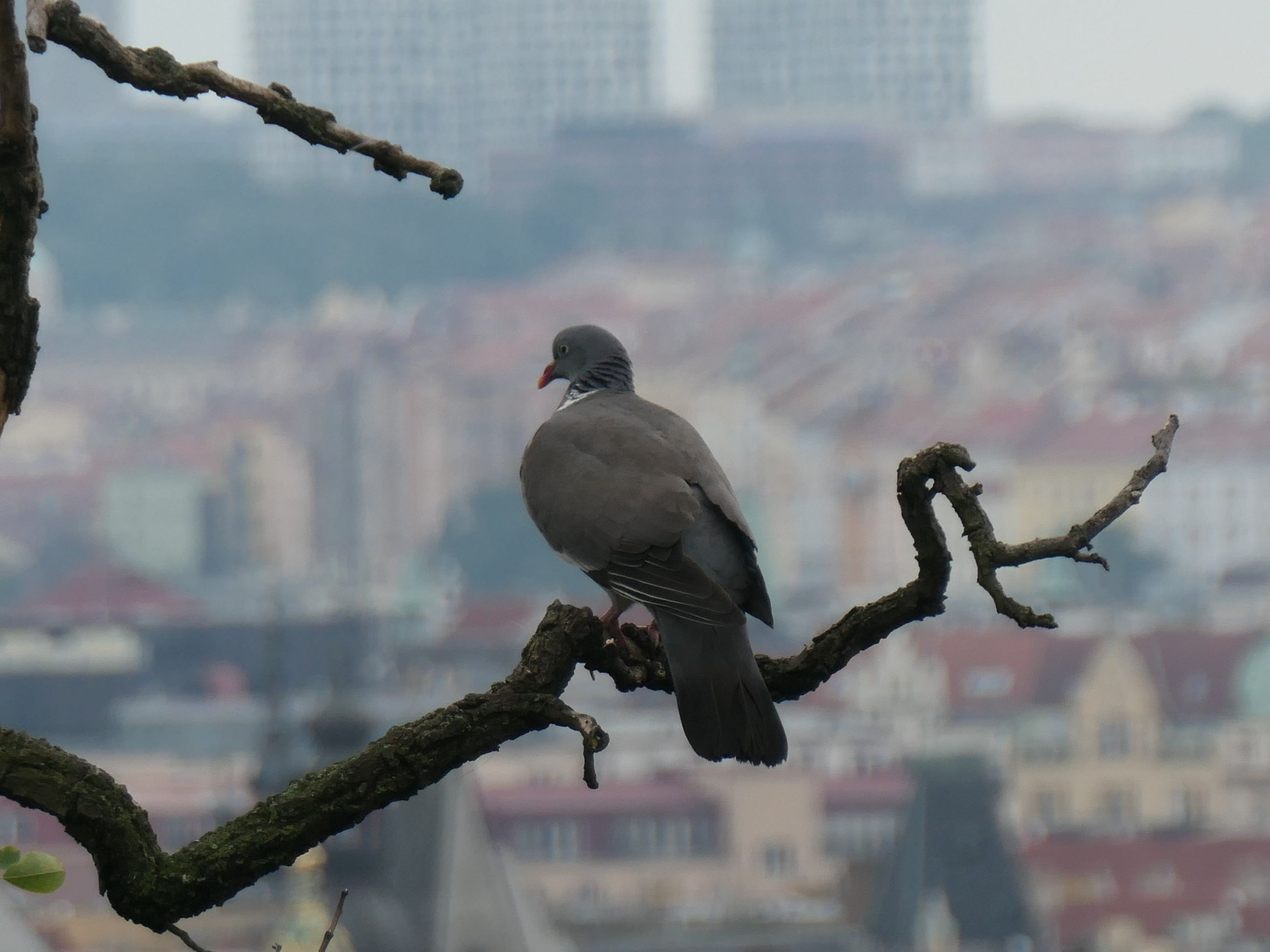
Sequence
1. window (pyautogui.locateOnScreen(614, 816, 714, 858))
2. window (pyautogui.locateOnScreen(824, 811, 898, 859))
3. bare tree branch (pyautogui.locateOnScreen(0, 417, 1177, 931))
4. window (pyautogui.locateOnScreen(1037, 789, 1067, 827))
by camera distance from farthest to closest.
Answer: window (pyautogui.locateOnScreen(1037, 789, 1067, 827))
window (pyautogui.locateOnScreen(824, 811, 898, 859))
window (pyautogui.locateOnScreen(614, 816, 714, 858))
bare tree branch (pyautogui.locateOnScreen(0, 417, 1177, 931))

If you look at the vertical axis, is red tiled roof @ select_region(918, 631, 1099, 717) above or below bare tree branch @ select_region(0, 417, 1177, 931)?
below

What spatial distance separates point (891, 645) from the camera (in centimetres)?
4784

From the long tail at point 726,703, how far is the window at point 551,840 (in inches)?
1347

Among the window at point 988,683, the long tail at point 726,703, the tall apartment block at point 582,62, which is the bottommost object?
the window at point 988,683

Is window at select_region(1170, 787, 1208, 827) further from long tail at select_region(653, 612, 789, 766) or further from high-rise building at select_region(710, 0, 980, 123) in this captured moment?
high-rise building at select_region(710, 0, 980, 123)

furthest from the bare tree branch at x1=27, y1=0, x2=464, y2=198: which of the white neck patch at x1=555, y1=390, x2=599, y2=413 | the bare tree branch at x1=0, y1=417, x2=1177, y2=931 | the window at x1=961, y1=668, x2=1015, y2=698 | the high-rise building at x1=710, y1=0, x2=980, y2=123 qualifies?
the high-rise building at x1=710, y1=0, x2=980, y2=123

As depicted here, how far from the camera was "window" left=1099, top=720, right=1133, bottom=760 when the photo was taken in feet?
141

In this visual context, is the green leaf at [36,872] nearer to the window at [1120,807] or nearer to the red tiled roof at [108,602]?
the window at [1120,807]

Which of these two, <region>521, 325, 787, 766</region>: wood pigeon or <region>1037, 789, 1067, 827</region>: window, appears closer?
<region>521, 325, 787, 766</region>: wood pigeon

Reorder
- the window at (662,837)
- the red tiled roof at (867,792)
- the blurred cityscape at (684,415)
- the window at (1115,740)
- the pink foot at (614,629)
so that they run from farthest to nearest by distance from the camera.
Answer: the window at (1115,740)
the red tiled roof at (867,792)
the window at (662,837)
the blurred cityscape at (684,415)
the pink foot at (614,629)

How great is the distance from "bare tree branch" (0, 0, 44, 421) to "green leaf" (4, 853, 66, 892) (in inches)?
12.5

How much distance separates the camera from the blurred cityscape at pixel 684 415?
3516 centimetres

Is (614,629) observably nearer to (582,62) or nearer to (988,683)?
(988,683)

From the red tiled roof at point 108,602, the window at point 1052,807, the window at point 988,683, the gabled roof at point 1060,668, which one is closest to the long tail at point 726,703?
the window at point 1052,807
